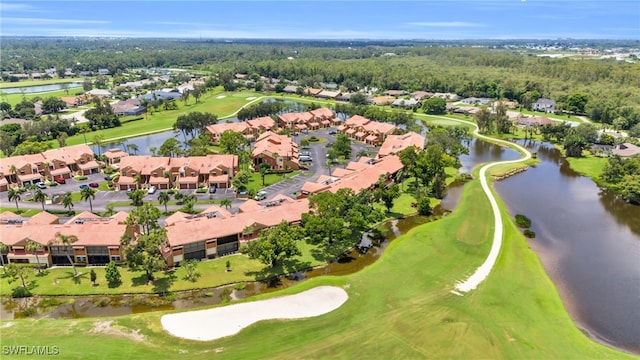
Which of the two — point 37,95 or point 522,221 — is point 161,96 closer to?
point 37,95

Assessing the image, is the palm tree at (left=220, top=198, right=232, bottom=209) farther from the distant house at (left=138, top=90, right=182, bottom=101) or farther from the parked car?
the distant house at (left=138, top=90, right=182, bottom=101)

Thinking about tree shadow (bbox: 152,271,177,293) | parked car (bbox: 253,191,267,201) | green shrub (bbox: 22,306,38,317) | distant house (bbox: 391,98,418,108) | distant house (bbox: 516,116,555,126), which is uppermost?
distant house (bbox: 391,98,418,108)

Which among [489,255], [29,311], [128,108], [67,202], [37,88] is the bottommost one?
[29,311]

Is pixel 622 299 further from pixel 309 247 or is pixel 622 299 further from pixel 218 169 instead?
pixel 218 169

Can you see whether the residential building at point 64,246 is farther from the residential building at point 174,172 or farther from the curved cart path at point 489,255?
the curved cart path at point 489,255

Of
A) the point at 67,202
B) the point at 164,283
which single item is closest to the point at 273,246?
the point at 164,283

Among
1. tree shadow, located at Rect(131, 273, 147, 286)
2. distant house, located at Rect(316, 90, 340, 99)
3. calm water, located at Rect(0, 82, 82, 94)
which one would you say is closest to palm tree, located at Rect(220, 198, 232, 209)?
tree shadow, located at Rect(131, 273, 147, 286)

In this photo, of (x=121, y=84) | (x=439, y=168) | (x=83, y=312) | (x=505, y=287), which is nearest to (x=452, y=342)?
(x=505, y=287)
